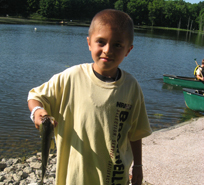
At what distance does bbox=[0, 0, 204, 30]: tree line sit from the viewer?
9094 cm

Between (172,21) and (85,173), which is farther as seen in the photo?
(172,21)

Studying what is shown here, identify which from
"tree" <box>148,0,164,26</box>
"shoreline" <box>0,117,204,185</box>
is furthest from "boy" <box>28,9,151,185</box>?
"tree" <box>148,0,164,26</box>

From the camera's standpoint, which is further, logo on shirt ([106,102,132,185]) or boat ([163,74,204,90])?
boat ([163,74,204,90])

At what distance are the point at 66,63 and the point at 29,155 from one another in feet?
43.0

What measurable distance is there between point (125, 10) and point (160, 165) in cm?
12659

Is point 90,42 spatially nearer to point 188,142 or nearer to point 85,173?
point 85,173

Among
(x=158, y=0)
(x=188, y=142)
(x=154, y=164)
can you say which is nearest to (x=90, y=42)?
(x=154, y=164)

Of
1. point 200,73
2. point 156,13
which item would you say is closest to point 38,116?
point 200,73

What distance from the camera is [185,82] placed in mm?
14219

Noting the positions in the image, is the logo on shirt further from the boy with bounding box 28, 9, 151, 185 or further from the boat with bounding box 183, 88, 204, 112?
the boat with bounding box 183, 88, 204, 112

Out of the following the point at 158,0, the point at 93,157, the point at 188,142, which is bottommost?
the point at 188,142

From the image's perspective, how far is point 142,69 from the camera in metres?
19.3

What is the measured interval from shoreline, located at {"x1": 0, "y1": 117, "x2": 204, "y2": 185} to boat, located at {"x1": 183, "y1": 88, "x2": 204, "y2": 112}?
3.72 m

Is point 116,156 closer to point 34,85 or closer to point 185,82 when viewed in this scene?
point 34,85
